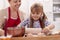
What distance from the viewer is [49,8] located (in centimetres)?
131

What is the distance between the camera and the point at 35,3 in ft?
4.17

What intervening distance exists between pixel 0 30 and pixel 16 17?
183mm

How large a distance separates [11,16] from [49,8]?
359 mm

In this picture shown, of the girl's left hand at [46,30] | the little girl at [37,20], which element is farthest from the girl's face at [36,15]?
the girl's left hand at [46,30]

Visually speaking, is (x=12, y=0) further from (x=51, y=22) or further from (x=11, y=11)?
(x=51, y=22)

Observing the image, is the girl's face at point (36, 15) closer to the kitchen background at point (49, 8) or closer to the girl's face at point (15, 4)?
Answer: the kitchen background at point (49, 8)

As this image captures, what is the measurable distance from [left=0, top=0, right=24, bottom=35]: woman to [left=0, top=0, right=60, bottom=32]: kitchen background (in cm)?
4

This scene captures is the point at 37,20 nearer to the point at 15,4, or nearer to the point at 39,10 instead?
the point at 39,10

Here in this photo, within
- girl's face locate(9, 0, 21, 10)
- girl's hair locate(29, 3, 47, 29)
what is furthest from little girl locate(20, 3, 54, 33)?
girl's face locate(9, 0, 21, 10)

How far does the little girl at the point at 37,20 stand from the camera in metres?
1.25

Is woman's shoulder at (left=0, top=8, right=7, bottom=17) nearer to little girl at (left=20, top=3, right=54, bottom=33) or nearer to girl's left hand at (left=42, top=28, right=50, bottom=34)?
little girl at (left=20, top=3, right=54, bottom=33)

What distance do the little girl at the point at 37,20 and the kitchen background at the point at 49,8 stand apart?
1.5 inches

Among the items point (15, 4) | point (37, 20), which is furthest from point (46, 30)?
point (15, 4)

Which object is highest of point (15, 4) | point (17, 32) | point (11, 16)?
point (15, 4)
